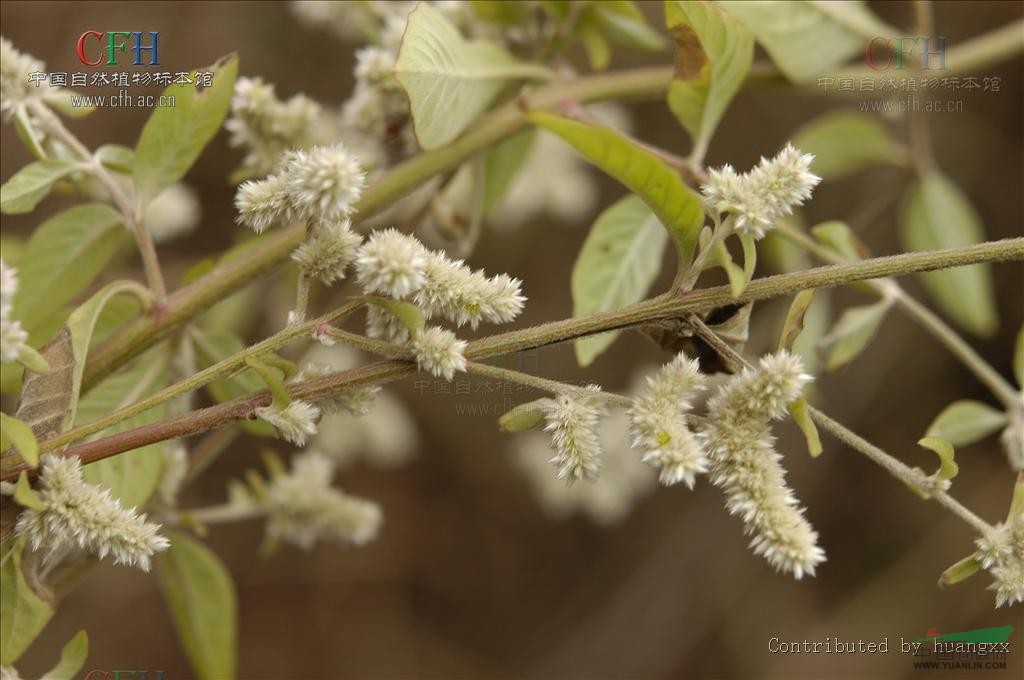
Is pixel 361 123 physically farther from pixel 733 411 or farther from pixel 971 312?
pixel 971 312

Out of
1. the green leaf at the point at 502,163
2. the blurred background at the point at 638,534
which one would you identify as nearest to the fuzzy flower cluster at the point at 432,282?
the green leaf at the point at 502,163

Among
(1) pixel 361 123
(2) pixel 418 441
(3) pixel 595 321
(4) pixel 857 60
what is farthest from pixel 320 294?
(3) pixel 595 321

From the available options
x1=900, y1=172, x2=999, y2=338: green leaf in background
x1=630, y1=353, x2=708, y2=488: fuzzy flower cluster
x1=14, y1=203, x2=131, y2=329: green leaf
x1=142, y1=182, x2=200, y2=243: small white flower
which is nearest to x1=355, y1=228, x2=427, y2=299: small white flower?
x1=630, y1=353, x2=708, y2=488: fuzzy flower cluster

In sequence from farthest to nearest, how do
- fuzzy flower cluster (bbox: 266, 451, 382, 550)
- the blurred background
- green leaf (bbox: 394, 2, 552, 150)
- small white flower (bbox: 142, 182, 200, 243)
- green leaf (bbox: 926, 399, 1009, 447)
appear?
the blurred background
small white flower (bbox: 142, 182, 200, 243)
fuzzy flower cluster (bbox: 266, 451, 382, 550)
green leaf (bbox: 926, 399, 1009, 447)
green leaf (bbox: 394, 2, 552, 150)

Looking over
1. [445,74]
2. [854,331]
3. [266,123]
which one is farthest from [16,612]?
[854,331]

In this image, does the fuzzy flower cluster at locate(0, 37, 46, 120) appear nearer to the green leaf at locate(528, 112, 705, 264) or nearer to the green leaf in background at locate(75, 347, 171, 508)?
the green leaf in background at locate(75, 347, 171, 508)
